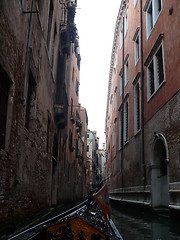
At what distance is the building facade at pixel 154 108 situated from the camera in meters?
7.72

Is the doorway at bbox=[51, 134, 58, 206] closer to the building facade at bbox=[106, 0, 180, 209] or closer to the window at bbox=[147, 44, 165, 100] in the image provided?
the building facade at bbox=[106, 0, 180, 209]

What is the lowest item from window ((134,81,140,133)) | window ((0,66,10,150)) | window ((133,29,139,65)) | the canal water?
the canal water

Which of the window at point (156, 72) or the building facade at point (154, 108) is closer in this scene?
the building facade at point (154, 108)

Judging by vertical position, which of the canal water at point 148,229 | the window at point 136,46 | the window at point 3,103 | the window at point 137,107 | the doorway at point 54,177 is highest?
the window at point 136,46

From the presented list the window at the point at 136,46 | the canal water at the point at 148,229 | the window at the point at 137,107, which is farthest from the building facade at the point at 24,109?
the window at the point at 136,46

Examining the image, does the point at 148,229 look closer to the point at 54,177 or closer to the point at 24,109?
the point at 24,109

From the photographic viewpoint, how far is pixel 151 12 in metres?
11.6

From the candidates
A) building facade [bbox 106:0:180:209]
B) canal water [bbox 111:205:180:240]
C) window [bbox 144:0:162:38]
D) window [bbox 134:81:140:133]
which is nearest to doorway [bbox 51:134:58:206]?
building facade [bbox 106:0:180:209]

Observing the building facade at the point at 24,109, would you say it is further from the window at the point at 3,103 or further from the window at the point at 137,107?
the window at the point at 137,107

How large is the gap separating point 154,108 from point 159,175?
2.24 metres

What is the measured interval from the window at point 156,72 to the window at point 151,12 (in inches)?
57.4

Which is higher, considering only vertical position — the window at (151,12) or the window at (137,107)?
the window at (151,12)

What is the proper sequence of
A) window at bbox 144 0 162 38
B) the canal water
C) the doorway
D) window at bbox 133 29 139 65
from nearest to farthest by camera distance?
1. the canal water
2. window at bbox 144 0 162 38
3. the doorway
4. window at bbox 133 29 139 65

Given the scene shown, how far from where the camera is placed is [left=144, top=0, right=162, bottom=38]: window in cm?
1054
